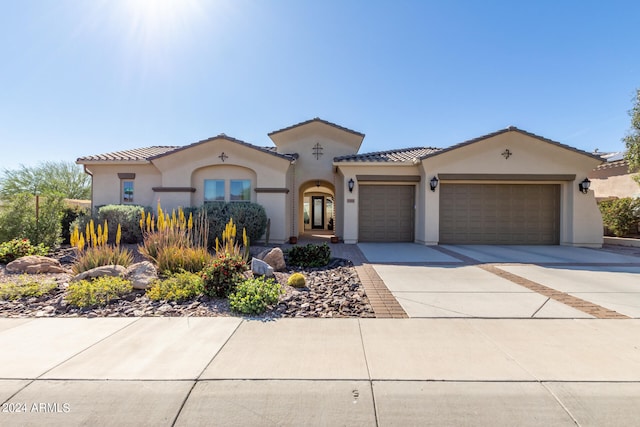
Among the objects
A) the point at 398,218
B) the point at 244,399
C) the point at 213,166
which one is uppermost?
the point at 213,166

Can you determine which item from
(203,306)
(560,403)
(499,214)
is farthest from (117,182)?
(499,214)

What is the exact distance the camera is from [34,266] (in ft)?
22.3

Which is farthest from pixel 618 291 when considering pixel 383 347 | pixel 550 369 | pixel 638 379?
pixel 383 347

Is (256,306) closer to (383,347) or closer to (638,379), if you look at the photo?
(383,347)

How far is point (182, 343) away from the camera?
3.50 m

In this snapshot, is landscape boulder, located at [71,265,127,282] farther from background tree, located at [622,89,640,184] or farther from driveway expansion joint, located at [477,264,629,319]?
background tree, located at [622,89,640,184]

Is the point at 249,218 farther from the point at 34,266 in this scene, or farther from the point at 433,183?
the point at 433,183

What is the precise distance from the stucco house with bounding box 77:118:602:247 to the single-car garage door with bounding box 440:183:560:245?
0.04 m

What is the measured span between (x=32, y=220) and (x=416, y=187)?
1432 centimetres

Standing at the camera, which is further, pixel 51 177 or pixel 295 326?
pixel 51 177

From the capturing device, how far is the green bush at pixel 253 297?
14.7 ft

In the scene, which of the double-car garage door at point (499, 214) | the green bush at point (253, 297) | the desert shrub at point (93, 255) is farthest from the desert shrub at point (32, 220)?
the double-car garage door at point (499, 214)

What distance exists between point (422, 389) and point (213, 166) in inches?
472

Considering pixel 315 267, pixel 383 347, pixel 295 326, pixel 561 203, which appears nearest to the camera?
pixel 383 347
